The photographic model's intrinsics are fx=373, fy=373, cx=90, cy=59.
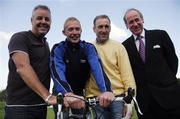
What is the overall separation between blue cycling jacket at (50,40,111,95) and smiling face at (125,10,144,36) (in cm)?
146

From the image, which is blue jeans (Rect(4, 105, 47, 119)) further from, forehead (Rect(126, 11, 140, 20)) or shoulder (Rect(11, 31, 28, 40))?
forehead (Rect(126, 11, 140, 20))

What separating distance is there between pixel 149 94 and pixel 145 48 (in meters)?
0.83

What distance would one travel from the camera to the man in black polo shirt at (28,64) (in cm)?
507

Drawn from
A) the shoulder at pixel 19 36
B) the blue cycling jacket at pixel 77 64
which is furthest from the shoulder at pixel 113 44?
the shoulder at pixel 19 36

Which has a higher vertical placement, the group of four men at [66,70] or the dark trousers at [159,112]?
the group of four men at [66,70]

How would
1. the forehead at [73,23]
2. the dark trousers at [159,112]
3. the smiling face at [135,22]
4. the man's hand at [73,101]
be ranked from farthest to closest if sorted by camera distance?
the dark trousers at [159,112]
the smiling face at [135,22]
the forehead at [73,23]
the man's hand at [73,101]

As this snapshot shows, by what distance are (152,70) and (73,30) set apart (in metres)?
2.03

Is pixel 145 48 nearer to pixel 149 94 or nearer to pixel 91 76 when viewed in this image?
pixel 149 94

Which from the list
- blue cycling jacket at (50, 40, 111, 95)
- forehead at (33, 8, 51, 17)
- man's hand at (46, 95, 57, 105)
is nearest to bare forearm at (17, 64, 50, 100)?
man's hand at (46, 95, 57, 105)

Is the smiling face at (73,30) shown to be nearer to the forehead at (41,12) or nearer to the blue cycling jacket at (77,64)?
the blue cycling jacket at (77,64)

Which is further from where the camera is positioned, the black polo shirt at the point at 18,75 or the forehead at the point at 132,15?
the forehead at the point at 132,15

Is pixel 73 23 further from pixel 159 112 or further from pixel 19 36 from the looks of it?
pixel 159 112

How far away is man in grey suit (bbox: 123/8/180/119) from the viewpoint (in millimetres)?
6574

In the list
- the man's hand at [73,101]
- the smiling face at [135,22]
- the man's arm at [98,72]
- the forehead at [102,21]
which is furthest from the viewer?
the smiling face at [135,22]
